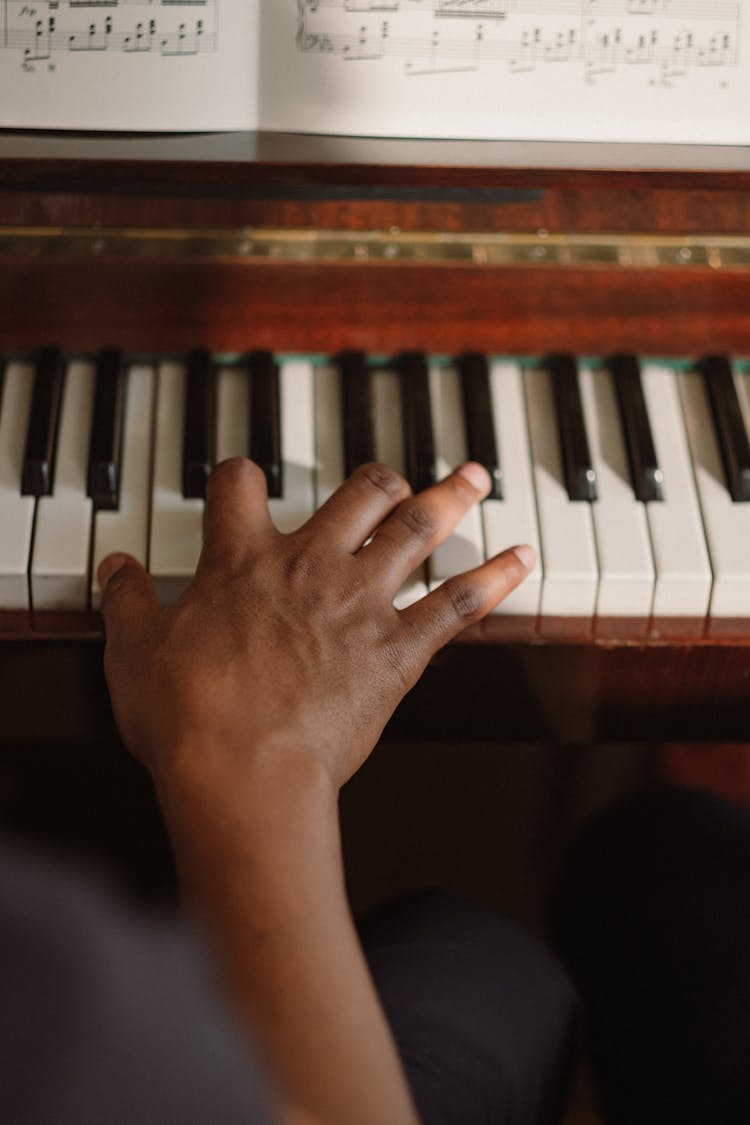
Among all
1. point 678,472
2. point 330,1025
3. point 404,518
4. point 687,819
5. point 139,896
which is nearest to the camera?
point 330,1025

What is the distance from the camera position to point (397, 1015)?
1104 mm

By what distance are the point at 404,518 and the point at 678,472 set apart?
1.09 ft

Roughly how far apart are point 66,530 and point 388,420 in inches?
14.3

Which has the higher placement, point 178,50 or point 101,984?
point 178,50

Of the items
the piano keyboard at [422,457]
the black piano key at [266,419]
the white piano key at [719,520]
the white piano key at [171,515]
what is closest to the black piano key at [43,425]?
the piano keyboard at [422,457]

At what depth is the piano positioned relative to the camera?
1.13 m

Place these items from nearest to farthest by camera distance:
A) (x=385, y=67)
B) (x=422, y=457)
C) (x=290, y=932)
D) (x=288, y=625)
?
(x=290, y=932), (x=288, y=625), (x=385, y=67), (x=422, y=457)

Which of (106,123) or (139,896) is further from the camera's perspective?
(139,896)

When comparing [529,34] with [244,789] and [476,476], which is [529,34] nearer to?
[476,476]

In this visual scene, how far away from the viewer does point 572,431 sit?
1231 mm

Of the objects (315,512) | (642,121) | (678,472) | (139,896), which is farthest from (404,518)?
(139,896)

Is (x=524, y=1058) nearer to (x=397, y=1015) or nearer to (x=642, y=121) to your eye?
(x=397, y=1015)

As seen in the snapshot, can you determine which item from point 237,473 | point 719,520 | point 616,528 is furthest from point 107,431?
point 719,520

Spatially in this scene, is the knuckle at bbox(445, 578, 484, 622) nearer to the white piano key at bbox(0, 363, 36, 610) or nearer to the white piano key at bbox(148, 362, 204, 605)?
the white piano key at bbox(148, 362, 204, 605)
